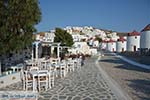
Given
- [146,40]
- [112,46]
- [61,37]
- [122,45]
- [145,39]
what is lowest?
[112,46]

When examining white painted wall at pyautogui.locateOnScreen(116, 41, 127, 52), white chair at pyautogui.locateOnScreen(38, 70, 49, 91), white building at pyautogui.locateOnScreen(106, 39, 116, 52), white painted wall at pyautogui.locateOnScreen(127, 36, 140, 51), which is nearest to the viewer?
white chair at pyautogui.locateOnScreen(38, 70, 49, 91)

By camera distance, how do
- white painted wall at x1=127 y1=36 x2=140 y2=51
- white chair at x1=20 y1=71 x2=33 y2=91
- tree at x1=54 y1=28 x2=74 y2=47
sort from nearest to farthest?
white chair at x1=20 y1=71 x2=33 y2=91
tree at x1=54 y1=28 x2=74 y2=47
white painted wall at x1=127 y1=36 x2=140 y2=51

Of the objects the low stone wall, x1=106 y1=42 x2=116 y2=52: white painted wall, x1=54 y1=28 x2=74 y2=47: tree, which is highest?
x1=54 y1=28 x2=74 y2=47: tree

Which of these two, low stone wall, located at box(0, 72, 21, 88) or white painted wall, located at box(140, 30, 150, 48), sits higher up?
white painted wall, located at box(140, 30, 150, 48)

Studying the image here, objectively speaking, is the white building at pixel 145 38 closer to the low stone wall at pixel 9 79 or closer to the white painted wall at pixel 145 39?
the white painted wall at pixel 145 39

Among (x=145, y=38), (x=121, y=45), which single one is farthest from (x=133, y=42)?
(x=145, y=38)

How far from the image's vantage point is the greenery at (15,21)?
38.5 feet

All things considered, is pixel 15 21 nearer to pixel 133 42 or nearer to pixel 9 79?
pixel 9 79

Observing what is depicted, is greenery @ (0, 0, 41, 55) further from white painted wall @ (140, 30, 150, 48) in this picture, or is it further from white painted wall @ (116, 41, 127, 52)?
white painted wall @ (116, 41, 127, 52)

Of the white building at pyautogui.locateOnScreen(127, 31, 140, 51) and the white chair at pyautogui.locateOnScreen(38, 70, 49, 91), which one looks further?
the white building at pyautogui.locateOnScreen(127, 31, 140, 51)

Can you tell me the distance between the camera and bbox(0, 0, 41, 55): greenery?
462 inches

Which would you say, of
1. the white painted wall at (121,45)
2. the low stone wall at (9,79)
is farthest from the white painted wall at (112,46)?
the low stone wall at (9,79)

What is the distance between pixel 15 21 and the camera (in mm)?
11875

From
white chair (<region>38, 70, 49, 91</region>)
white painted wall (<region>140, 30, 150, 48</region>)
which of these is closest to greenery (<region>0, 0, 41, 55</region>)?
white chair (<region>38, 70, 49, 91</region>)
